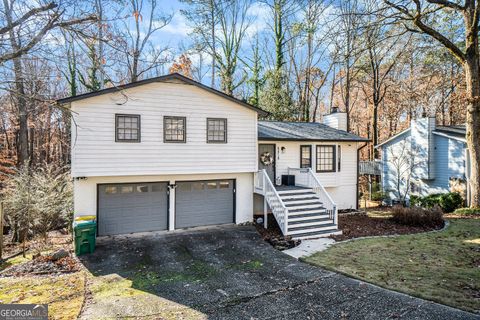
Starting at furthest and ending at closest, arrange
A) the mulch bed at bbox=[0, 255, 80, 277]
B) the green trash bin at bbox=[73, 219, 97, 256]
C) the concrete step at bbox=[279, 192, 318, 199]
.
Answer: the concrete step at bbox=[279, 192, 318, 199]
the green trash bin at bbox=[73, 219, 97, 256]
the mulch bed at bbox=[0, 255, 80, 277]

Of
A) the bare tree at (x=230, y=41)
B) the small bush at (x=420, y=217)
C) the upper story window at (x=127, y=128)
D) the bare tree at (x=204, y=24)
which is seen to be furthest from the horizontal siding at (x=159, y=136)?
the bare tree at (x=204, y=24)

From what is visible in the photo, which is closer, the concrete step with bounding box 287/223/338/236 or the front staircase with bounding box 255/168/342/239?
the concrete step with bounding box 287/223/338/236

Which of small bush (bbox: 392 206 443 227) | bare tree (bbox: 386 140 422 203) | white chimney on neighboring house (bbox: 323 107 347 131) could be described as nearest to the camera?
small bush (bbox: 392 206 443 227)

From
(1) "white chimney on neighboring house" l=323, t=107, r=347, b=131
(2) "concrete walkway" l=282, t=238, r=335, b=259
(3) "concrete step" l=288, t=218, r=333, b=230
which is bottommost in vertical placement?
(2) "concrete walkway" l=282, t=238, r=335, b=259

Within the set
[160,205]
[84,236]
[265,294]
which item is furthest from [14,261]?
[265,294]

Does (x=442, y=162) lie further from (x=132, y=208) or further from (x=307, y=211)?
(x=132, y=208)

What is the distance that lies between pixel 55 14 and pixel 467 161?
1878cm

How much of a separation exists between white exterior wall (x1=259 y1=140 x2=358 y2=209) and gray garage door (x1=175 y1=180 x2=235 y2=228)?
2.83 m

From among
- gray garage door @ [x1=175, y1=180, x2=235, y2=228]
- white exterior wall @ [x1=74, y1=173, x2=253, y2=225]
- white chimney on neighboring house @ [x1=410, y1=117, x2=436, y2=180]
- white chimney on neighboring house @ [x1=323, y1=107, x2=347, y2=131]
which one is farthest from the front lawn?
white chimney on neighboring house @ [x1=410, y1=117, x2=436, y2=180]

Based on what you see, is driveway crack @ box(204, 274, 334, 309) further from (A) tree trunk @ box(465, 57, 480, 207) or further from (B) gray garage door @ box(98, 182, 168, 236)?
(A) tree trunk @ box(465, 57, 480, 207)

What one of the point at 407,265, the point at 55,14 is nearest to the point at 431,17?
the point at 407,265

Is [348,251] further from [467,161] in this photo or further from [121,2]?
[467,161]

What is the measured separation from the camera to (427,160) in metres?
17.8

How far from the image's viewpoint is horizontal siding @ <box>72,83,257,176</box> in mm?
9750
